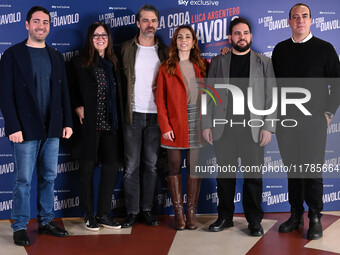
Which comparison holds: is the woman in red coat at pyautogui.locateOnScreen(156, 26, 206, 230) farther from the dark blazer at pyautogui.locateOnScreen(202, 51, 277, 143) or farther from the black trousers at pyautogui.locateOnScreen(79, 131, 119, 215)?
the black trousers at pyautogui.locateOnScreen(79, 131, 119, 215)

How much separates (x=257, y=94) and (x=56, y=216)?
2107 mm

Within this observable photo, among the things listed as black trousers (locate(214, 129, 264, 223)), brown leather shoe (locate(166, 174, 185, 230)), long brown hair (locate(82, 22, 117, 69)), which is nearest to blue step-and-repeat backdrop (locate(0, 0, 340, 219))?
long brown hair (locate(82, 22, 117, 69))

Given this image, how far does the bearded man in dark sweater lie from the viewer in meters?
3.22

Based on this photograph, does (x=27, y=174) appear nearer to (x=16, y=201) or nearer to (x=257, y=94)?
(x=16, y=201)

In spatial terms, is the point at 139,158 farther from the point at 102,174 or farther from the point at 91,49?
the point at 91,49

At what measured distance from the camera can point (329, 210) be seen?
4020 millimetres

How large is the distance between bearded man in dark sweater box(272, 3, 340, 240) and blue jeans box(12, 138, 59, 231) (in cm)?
185

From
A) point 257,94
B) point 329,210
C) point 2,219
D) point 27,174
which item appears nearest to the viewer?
point 27,174

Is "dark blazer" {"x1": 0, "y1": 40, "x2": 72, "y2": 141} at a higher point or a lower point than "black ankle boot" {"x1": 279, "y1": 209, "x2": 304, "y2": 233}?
higher

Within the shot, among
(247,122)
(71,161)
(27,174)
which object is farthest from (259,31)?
(27,174)

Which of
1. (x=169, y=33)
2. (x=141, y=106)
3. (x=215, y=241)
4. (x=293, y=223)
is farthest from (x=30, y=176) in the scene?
(x=293, y=223)

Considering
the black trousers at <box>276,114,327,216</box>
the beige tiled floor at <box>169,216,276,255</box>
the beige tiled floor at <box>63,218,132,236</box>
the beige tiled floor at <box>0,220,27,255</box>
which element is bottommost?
the beige tiled floor at <box>169,216,276,255</box>

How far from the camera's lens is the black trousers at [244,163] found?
10.7 ft

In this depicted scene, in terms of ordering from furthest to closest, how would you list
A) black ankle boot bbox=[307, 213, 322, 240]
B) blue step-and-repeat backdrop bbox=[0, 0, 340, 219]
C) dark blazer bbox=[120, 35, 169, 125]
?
blue step-and-repeat backdrop bbox=[0, 0, 340, 219]
dark blazer bbox=[120, 35, 169, 125]
black ankle boot bbox=[307, 213, 322, 240]
